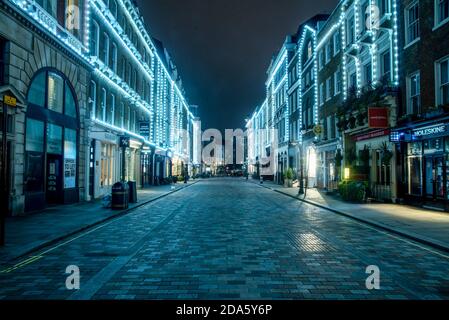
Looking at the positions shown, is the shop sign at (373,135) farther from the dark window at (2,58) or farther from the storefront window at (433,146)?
the dark window at (2,58)

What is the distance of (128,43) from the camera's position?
101ft

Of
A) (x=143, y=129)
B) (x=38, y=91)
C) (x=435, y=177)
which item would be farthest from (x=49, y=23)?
(x=143, y=129)

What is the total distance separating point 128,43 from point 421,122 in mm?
22351

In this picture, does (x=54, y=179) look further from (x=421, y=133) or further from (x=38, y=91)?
(x=421, y=133)

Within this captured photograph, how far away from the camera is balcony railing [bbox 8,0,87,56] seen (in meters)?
14.5

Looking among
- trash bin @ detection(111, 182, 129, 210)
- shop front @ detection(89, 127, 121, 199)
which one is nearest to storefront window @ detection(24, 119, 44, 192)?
trash bin @ detection(111, 182, 129, 210)

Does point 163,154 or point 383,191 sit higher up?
point 163,154

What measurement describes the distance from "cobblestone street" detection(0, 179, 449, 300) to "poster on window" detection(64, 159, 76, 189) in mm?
7933

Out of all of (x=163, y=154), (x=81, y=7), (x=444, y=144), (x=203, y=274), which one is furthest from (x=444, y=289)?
(x=163, y=154)

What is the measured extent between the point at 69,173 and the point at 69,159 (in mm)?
693

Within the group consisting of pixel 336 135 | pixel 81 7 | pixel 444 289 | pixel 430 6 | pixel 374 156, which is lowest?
pixel 444 289

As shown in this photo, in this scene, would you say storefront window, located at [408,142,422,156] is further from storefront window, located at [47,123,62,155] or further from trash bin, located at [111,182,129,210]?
storefront window, located at [47,123,62,155]

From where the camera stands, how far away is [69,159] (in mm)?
19516
